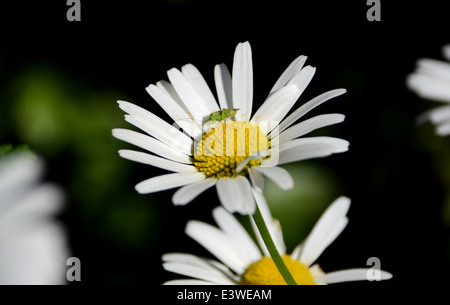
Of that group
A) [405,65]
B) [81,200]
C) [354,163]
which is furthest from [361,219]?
[81,200]

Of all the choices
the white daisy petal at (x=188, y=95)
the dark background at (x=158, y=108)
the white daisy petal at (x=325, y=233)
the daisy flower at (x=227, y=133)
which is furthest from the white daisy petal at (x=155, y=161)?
the dark background at (x=158, y=108)

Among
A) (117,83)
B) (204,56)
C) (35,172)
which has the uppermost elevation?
(117,83)

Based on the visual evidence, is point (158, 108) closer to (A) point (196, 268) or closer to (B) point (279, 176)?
(A) point (196, 268)

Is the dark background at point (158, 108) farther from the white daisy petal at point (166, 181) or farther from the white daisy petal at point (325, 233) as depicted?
the white daisy petal at point (166, 181)

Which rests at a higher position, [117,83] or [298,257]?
[117,83]

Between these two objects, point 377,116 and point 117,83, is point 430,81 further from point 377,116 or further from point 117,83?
point 117,83

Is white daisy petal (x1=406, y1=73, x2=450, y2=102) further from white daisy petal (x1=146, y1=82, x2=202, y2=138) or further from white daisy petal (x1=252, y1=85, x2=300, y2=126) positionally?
white daisy petal (x1=146, y1=82, x2=202, y2=138)
